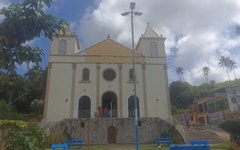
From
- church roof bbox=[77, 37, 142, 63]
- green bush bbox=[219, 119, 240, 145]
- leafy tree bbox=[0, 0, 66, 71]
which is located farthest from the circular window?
leafy tree bbox=[0, 0, 66, 71]

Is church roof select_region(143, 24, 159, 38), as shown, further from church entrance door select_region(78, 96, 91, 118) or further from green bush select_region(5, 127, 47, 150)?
green bush select_region(5, 127, 47, 150)

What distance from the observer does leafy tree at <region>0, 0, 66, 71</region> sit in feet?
18.2

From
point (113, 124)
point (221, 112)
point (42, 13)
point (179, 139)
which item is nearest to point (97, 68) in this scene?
point (113, 124)

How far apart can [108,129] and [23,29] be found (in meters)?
21.5

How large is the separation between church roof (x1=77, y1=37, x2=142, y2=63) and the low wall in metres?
8.81

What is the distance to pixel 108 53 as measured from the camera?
1316 inches

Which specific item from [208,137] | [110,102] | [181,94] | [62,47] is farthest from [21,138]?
[181,94]

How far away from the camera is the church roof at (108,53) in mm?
32562

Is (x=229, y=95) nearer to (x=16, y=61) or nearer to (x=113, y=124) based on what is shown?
(x=113, y=124)

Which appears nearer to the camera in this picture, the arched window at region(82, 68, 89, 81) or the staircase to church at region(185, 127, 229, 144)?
the staircase to church at region(185, 127, 229, 144)

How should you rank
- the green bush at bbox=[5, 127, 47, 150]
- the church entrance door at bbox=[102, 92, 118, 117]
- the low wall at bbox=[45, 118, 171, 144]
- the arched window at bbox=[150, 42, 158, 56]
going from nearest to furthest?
the green bush at bbox=[5, 127, 47, 150] → the low wall at bbox=[45, 118, 171, 144] → the church entrance door at bbox=[102, 92, 118, 117] → the arched window at bbox=[150, 42, 158, 56]

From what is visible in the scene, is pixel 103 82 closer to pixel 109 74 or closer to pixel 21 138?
pixel 109 74

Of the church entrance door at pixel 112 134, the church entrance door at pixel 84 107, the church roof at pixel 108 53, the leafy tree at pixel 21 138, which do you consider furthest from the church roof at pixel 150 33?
the leafy tree at pixel 21 138

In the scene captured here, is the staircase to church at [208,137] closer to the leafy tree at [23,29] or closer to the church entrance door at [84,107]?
the church entrance door at [84,107]
